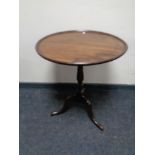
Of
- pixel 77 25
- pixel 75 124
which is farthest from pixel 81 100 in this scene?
pixel 77 25

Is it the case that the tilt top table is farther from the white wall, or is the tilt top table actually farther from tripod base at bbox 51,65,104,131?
the white wall

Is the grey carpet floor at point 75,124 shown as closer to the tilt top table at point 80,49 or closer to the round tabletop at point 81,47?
the tilt top table at point 80,49

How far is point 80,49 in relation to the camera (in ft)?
7.41

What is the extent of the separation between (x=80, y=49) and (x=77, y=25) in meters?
0.45

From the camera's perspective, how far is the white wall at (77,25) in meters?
2.56

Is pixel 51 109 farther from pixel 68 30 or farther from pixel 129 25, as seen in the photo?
pixel 129 25

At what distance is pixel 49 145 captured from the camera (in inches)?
86.1

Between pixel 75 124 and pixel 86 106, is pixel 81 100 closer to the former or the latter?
pixel 86 106

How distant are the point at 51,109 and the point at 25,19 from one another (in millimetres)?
853

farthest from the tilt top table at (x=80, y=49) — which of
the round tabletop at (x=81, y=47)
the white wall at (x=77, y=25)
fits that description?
the white wall at (x=77, y=25)

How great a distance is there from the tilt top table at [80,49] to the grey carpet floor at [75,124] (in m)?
0.10
